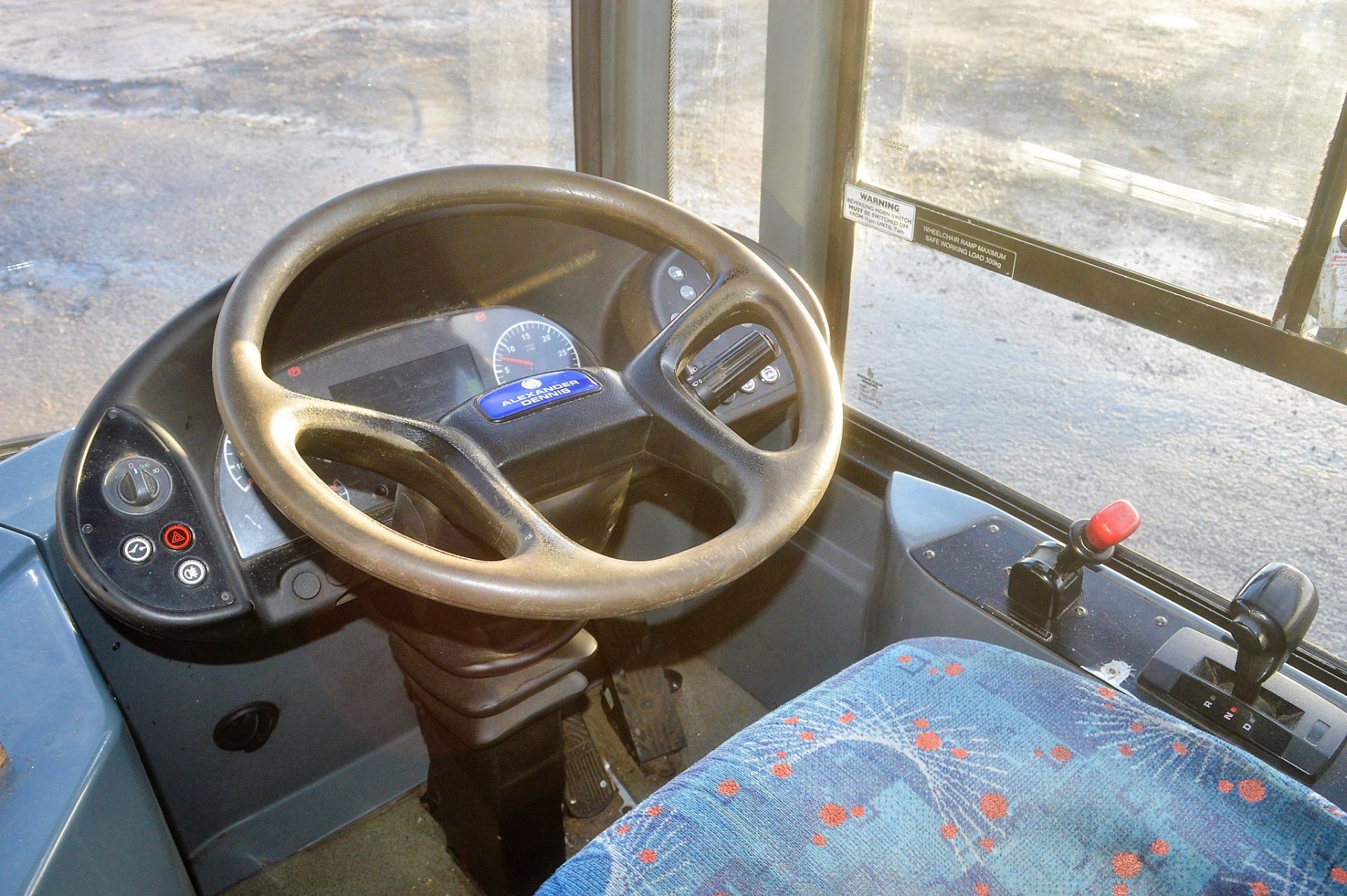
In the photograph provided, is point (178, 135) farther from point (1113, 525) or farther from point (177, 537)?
point (1113, 525)

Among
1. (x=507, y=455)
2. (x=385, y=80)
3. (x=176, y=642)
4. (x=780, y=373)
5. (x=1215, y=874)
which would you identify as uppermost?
(x=385, y=80)

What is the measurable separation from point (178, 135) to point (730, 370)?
805 mm

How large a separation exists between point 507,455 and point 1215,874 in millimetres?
810

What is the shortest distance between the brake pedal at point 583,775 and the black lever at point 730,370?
99cm

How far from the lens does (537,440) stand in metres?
1.10

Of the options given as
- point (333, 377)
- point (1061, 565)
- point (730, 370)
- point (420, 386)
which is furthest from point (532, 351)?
point (1061, 565)

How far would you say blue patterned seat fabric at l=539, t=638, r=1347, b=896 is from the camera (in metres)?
1.01

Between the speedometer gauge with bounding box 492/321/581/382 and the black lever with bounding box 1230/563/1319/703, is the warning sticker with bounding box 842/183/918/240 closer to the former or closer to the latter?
the speedometer gauge with bounding box 492/321/581/382

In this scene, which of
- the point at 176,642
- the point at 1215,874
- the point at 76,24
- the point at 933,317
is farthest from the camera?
the point at 933,317

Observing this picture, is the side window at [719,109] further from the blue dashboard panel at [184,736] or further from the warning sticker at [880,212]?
the blue dashboard panel at [184,736]

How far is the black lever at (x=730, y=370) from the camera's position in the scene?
48.9 inches

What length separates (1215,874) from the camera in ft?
3.37

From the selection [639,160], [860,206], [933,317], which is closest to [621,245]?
[639,160]

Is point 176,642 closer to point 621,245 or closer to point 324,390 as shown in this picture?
point 324,390
